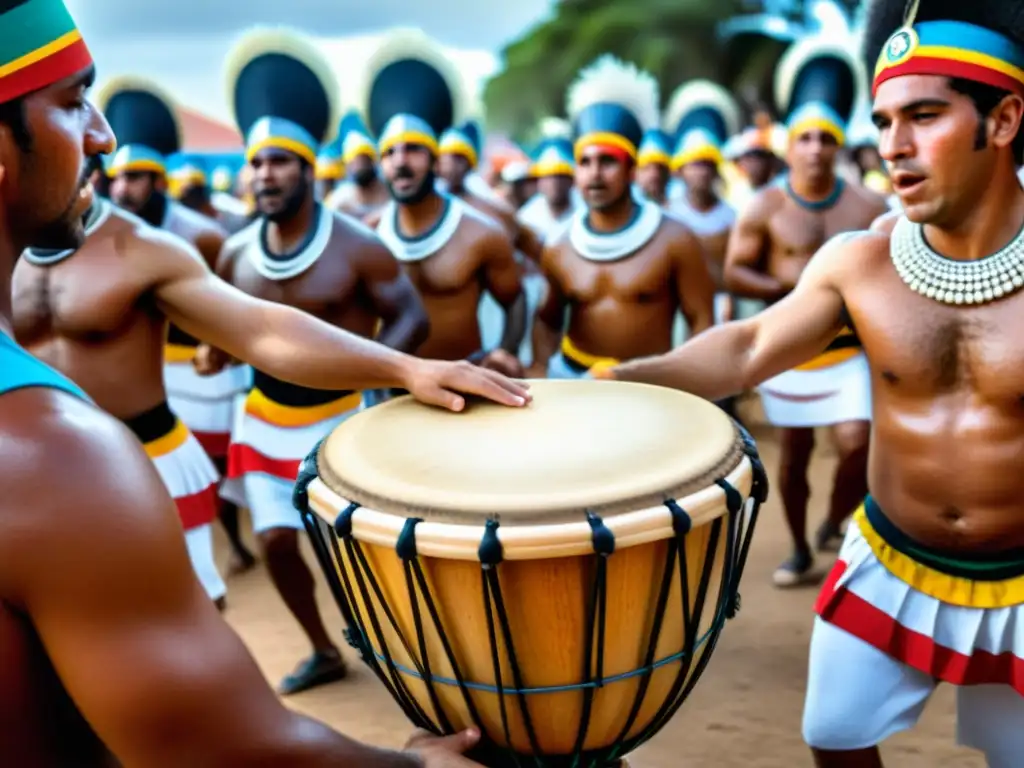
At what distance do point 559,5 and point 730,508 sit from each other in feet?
109

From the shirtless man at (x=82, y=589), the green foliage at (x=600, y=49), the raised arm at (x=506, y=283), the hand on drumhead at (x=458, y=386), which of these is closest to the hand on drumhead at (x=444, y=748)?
the shirtless man at (x=82, y=589)

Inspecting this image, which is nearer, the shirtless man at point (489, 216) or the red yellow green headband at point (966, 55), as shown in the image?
the red yellow green headband at point (966, 55)

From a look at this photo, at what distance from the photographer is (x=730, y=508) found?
4.94 feet

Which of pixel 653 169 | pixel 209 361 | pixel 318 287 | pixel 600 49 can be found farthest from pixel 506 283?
pixel 600 49

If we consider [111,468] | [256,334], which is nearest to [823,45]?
[256,334]

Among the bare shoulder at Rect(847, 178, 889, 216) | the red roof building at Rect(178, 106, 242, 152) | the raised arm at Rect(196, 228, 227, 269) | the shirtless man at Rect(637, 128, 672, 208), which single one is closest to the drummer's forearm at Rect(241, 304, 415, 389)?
the raised arm at Rect(196, 228, 227, 269)

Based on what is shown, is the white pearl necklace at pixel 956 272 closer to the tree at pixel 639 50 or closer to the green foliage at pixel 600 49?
the tree at pixel 639 50

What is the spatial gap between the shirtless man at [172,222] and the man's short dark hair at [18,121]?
3405 mm

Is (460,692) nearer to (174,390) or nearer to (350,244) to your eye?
(350,244)

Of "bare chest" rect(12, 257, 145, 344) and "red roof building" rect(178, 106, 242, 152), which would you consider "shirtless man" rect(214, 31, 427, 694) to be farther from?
"red roof building" rect(178, 106, 242, 152)

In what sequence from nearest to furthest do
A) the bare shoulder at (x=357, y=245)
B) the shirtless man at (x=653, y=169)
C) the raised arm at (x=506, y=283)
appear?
the bare shoulder at (x=357, y=245) → the raised arm at (x=506, y=283) → the shirtless man at (x=653, y=169)

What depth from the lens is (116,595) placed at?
3.23ft

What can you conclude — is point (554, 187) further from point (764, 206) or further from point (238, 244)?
point (238, 244)

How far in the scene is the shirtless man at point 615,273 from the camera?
14.4 feet
